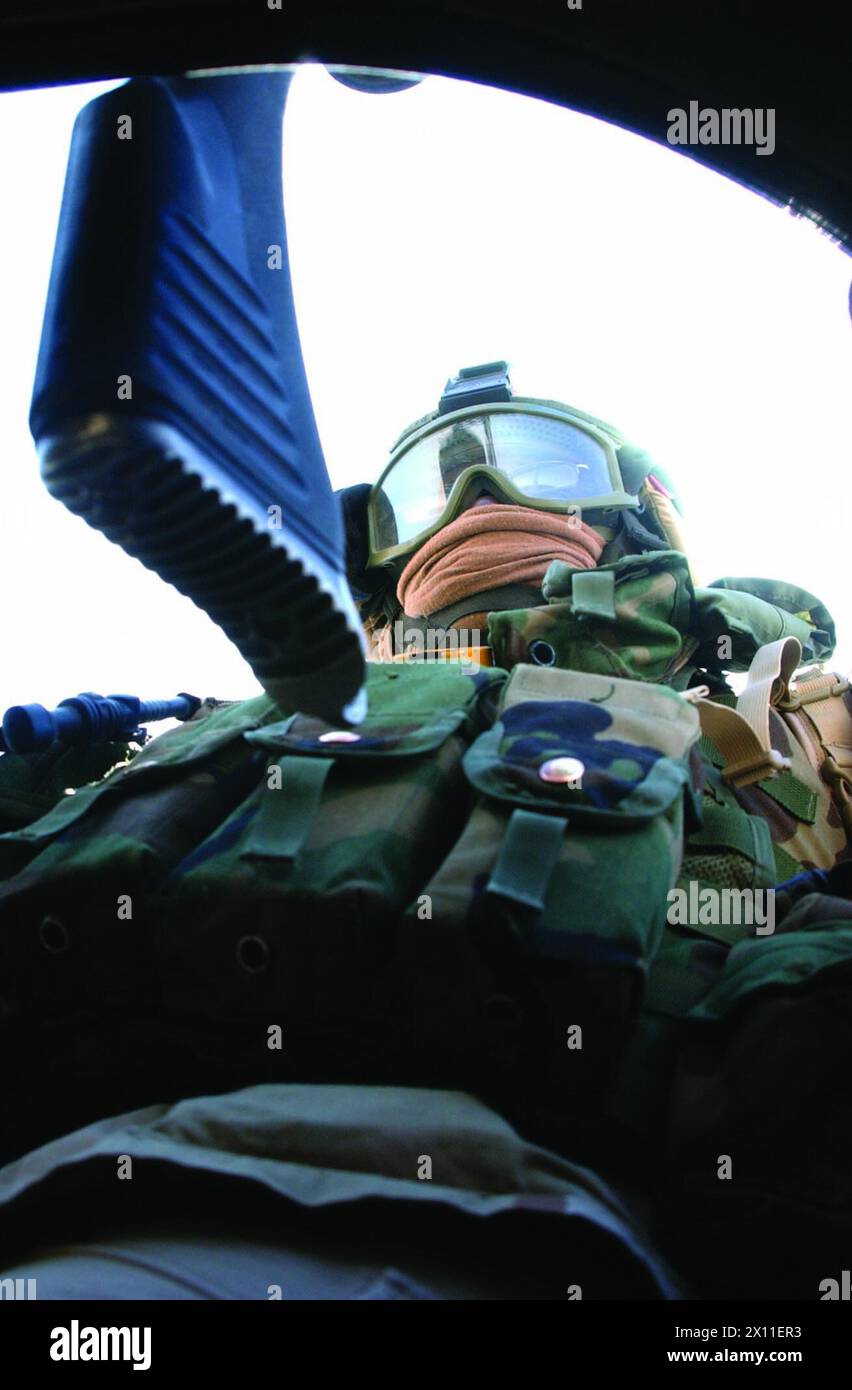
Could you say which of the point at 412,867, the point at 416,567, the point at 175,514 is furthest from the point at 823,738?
the point at 175,514

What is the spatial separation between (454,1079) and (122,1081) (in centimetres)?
58

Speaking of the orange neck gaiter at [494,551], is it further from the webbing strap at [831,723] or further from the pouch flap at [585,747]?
the pouch flap at [585,747]

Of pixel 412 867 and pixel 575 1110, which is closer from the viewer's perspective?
pixel 575 1110

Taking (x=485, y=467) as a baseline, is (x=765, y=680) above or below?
below

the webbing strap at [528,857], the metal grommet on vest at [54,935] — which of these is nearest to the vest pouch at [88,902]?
the metal grommet on vest at [54,935]

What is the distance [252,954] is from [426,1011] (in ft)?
0.89

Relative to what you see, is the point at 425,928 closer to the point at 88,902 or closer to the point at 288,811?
the point at 288,811

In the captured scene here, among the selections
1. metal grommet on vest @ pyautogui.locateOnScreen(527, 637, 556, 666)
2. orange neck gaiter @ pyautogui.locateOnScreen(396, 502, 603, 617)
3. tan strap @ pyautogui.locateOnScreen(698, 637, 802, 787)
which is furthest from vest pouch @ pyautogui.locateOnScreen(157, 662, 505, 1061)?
orange neck gaiter @ pyautogui.locateOnScreen(396, 502, 603, 617)

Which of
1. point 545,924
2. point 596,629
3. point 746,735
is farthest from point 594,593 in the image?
point 545,924

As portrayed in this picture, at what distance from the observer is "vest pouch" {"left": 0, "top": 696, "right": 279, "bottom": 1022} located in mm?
1722

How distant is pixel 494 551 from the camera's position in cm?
346

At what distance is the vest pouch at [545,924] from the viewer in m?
1.49
